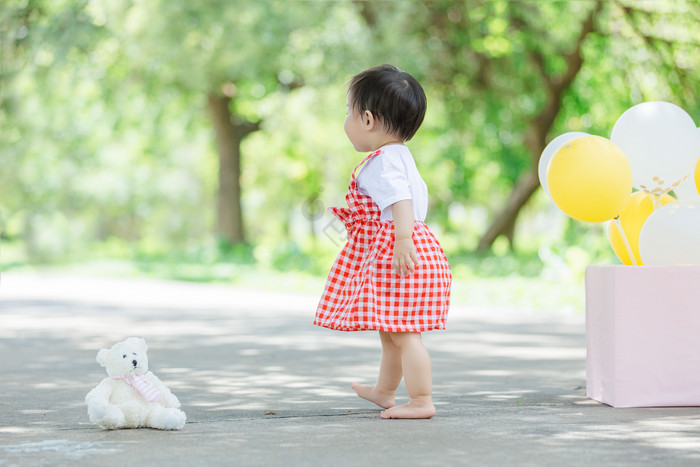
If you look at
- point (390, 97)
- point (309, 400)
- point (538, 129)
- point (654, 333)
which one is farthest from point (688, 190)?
point (538, 129)

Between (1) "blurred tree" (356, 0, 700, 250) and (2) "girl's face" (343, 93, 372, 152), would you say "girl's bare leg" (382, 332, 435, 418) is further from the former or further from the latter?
(1) "blurred tree" (356, 0, 700, 250)

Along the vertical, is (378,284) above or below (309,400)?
above

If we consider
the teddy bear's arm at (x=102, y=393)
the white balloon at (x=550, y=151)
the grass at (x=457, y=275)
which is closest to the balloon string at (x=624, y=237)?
the white balloon at (x=550, y=151)

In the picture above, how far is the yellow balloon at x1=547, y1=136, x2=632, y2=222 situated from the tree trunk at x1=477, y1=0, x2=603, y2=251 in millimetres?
13144

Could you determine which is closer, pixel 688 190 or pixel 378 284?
pixel 378 284

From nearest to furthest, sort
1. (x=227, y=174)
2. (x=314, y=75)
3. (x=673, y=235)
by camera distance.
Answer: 1. (x=673, y=235)
2. (x=314, y=75)
3. (x=227, y=174)

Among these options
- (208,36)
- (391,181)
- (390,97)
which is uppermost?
(208,36)

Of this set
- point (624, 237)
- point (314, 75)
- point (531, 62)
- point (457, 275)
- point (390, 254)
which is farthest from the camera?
point (531, 62)

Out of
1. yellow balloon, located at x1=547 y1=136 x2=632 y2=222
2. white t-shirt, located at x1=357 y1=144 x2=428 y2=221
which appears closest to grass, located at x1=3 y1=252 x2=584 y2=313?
yellow balloon, located at x1=547 y1=136 x2=632 y2=222

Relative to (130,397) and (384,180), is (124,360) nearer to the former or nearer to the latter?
(130,397)

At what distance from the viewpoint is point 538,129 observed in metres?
18.5

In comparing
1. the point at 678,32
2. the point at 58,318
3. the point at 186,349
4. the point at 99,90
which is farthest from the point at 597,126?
the point at 186,349

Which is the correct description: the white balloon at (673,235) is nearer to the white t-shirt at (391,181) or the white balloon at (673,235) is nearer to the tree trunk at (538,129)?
the white t-shirt at (391,181)

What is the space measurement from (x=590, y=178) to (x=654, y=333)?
2.40ft
